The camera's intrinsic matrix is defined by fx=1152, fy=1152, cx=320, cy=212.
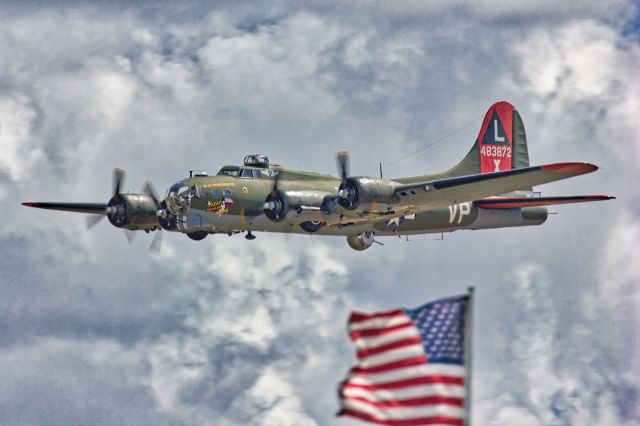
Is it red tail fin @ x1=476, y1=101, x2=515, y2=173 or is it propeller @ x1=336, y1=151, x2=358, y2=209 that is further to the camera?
red tail fin @ x1=476, y1=101, x2=515, y2=173

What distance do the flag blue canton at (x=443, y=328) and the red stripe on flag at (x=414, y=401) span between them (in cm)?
67

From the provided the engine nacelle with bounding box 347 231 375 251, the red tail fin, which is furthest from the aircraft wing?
the red tail fin

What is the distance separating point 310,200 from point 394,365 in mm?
31697

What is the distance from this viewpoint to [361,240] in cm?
5781

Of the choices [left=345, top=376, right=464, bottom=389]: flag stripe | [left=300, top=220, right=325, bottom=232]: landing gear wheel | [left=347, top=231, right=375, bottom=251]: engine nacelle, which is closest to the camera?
[left=345, top=376, right=464, bottom=389]: flag stripe

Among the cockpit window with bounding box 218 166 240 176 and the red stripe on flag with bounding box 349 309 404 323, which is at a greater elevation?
the cockpit window with bounding box 218 166 240 176

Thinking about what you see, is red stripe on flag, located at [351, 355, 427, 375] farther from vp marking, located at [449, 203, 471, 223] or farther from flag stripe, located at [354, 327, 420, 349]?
vp marking, located at [449, 203, 471, 223]

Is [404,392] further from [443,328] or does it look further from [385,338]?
[443,328]

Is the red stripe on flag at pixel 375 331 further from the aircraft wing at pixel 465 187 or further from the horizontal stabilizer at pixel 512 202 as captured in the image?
the horizontal stabilizer at pixel 512 202

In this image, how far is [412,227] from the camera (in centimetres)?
5838

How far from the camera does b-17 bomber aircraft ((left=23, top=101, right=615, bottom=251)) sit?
5128 centimetres

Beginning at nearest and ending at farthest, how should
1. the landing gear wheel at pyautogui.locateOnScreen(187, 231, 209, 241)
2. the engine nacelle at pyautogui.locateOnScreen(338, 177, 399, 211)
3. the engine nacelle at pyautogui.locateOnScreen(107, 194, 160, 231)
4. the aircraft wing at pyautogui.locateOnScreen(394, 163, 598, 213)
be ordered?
the aircraft wing at pyautogui.locateOnScreen(394, 163, 598, 213), the engine nacelle at pyautogui.locateOnScreen(338, 177, 399, 211), the landing gear wheel at pyautogui.locateOnScreen(187, 231, 209, 241), the engine nacelle at pyautogui.locateOnScreen(107, 194, 160, 231)

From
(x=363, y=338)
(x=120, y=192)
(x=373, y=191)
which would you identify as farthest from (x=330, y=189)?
(x=363, y=338)

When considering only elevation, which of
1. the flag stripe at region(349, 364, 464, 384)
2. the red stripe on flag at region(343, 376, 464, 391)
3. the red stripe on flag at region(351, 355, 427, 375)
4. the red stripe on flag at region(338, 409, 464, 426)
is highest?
the red stripe on flag at region(351, 355, 427, 375)
